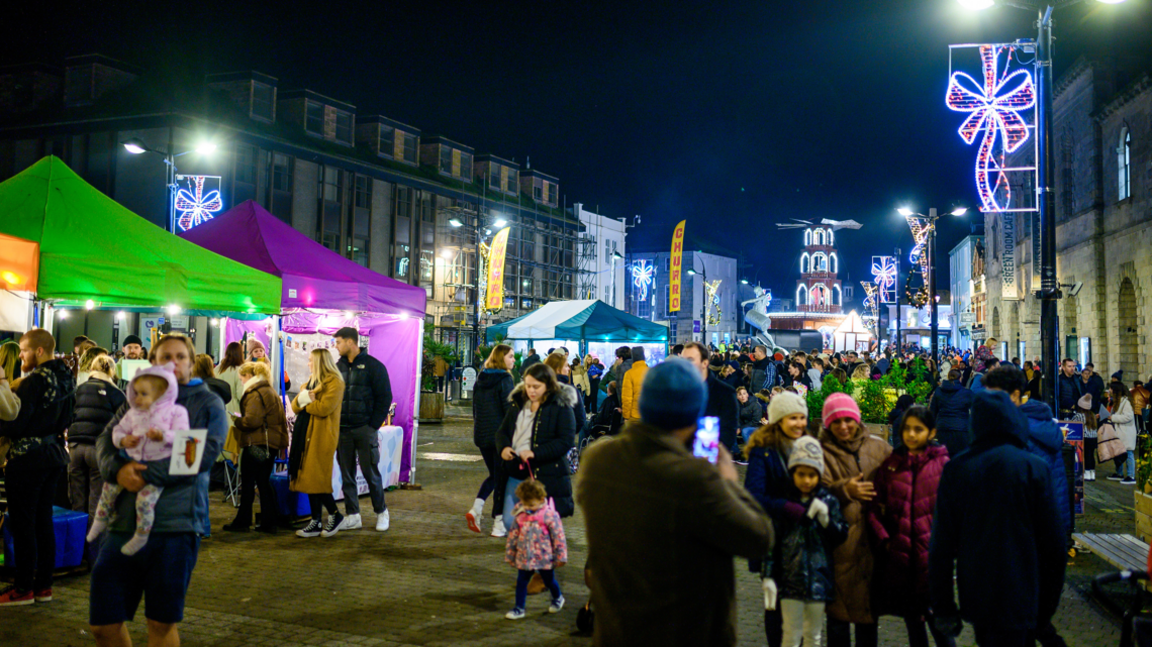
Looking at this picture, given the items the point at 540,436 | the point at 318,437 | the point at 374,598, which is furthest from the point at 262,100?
the point at 374,598

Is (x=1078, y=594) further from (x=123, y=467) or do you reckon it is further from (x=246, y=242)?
(x=246, y=242)

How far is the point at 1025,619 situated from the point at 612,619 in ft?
7.29

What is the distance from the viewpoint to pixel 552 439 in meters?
6.77

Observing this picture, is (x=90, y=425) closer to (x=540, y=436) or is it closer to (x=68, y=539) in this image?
(x=68, y=539)

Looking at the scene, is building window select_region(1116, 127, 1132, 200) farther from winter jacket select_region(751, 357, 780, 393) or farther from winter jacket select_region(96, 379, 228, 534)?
winter jacket select_region(96, 379, 228, 534)

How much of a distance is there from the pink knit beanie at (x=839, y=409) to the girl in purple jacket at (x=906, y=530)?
1.02 feet

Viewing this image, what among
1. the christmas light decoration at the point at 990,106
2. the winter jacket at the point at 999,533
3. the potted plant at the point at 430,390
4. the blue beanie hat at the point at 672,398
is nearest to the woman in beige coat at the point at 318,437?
the winter jacket at the point at 999,533

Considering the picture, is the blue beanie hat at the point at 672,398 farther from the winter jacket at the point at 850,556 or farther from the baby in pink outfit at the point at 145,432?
the baby in pink outfit at the point at 145,432

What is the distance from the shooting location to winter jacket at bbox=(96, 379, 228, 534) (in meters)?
4.09

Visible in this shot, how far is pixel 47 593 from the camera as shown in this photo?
625 cm

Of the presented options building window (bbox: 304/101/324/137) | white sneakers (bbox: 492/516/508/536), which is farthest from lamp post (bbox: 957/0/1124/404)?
building window (bbox: 304/101/324/137)

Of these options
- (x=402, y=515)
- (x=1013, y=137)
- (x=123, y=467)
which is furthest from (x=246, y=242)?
(x=1013, y=137)

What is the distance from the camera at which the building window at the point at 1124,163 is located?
24.4 meters

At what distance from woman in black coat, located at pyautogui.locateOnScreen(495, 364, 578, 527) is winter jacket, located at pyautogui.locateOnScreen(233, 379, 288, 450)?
2953 mm
